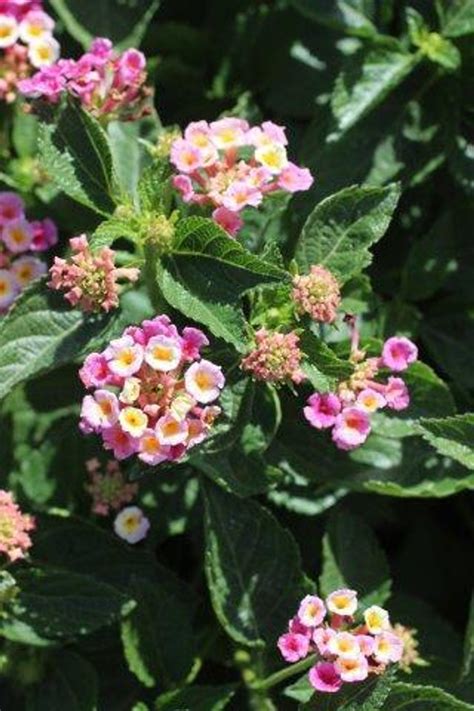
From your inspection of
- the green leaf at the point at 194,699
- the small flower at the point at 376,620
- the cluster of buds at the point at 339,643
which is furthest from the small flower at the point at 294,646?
the green leaf at the point at 194,699

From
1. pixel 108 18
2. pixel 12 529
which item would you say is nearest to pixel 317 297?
pixel 12 529

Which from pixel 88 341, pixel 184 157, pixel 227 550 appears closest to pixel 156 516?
pixel 227 550

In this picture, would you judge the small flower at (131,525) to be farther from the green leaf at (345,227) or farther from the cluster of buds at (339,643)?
the green leaf at (345,227)

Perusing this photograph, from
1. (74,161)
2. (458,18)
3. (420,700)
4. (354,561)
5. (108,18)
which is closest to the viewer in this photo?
(420,700)

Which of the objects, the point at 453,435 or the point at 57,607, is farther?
the point at 57,607

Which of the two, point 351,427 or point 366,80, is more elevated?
point 366,80

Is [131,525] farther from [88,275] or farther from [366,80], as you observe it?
[366,80]

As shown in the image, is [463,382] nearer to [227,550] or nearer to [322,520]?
[322,520]
